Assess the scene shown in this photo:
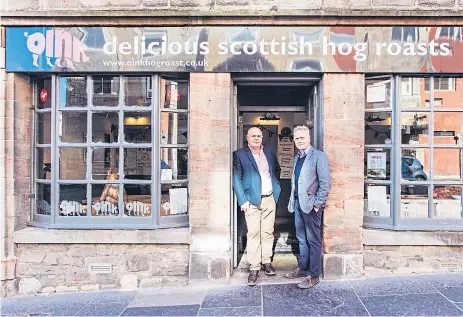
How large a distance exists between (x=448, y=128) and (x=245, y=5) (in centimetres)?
352

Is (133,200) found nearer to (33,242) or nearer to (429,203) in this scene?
(33,242)

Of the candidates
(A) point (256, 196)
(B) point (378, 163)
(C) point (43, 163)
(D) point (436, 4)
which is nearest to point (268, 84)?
(A) point (256, 196)

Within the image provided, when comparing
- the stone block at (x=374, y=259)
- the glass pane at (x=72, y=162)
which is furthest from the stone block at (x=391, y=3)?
the glass pane at (x=72, y=162)

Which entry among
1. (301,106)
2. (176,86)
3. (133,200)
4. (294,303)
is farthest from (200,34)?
(294,303)

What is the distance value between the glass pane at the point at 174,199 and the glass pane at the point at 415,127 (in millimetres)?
3412

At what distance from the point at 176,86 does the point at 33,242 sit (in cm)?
309

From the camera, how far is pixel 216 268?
196 inches

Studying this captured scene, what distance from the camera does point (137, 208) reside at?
5.26 m

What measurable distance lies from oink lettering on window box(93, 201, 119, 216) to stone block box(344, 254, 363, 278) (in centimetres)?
347

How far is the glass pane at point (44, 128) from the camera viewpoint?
533 cm

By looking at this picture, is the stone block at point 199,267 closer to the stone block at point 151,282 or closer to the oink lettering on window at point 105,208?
the stone block at point 151,282

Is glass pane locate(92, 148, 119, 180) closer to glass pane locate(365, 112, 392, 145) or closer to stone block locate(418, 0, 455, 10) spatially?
glass pane locate(365, 112, 392, 145)

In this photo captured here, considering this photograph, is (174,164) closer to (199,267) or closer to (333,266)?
(199,267)

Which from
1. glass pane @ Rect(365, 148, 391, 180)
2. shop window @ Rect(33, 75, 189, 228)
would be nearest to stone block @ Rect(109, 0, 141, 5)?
shop window @ Rect(33, 75, 189, 228)
